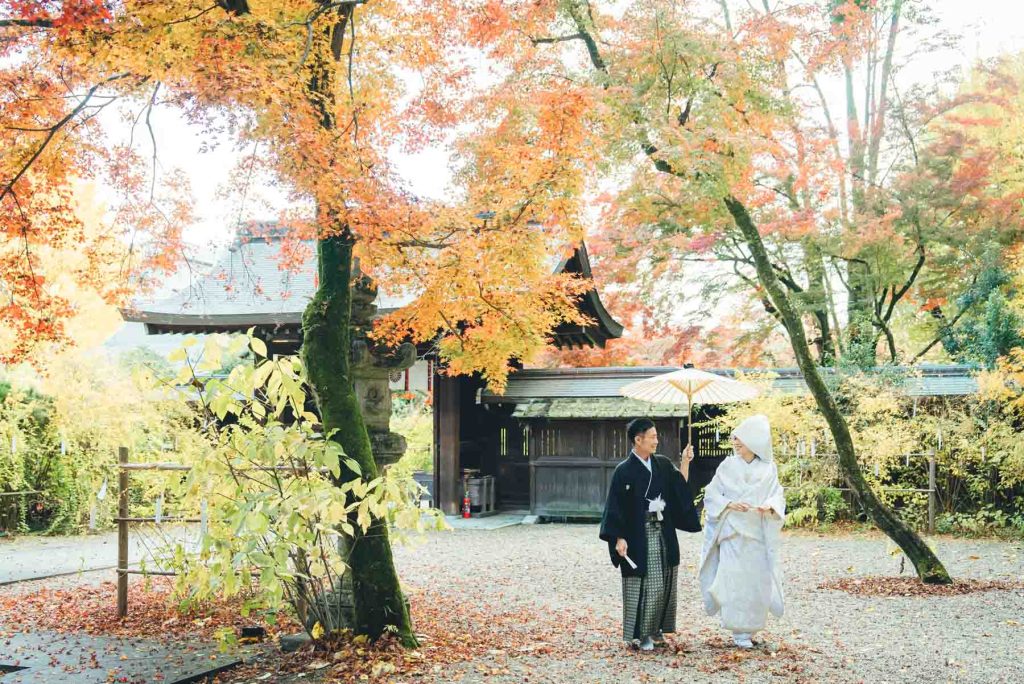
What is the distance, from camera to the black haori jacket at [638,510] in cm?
629

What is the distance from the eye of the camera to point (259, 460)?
544 centimetres

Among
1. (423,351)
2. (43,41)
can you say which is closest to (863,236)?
(423,351)

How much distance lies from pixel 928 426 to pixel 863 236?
12.3 feet

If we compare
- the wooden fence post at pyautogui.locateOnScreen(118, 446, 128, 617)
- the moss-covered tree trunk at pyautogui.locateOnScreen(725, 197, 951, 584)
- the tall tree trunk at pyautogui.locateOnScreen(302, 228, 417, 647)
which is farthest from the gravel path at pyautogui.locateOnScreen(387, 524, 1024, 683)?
the wooden fence post at pyautogui.locateOnScreen(118, 446, 128, 617)

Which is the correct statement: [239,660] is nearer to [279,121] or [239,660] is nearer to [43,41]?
[279,121]

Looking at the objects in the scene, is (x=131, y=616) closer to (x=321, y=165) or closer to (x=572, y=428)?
(x=321, y=165)

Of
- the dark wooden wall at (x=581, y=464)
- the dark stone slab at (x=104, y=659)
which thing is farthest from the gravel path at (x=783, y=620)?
the dark wooden wall at (x=581, y=464)

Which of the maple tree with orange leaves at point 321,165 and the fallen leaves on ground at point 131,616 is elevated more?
the maple tree with orange leaves at point 321,165

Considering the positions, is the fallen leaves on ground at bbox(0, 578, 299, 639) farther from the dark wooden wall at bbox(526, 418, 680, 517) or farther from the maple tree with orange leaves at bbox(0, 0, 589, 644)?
the dark wooden wall at bbox(526, 418, 680, 517)

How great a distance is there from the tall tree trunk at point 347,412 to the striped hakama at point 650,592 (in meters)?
1.49

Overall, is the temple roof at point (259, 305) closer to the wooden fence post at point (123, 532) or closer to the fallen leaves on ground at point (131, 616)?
the fallen leaves on ground at point (131, 616)

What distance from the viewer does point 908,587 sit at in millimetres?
8594

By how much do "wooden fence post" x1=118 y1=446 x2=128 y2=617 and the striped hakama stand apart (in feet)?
12.5

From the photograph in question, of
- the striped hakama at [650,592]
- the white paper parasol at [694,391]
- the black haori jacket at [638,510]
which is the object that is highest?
the white paper parasol at [694,391]
